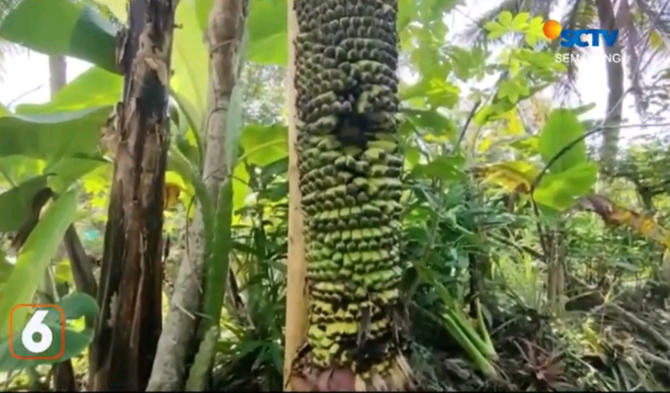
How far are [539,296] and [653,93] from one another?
0.46 m

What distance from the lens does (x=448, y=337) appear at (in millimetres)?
633

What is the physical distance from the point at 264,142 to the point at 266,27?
0.53 feet

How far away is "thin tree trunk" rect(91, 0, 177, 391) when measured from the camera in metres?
0.49

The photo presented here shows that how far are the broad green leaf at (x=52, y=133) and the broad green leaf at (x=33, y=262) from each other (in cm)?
9

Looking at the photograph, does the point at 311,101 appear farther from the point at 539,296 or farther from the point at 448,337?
the point at 539,296

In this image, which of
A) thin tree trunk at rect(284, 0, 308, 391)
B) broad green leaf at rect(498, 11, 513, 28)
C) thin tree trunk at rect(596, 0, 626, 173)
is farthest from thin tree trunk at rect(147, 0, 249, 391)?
thin tree trunk at rect(596, 0, 626, 173)

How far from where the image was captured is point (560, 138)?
795 mm

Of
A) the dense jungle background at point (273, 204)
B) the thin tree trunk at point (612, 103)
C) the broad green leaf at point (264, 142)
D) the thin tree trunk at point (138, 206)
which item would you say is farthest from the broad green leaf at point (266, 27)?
the thin tree trunk at point (612, 103)

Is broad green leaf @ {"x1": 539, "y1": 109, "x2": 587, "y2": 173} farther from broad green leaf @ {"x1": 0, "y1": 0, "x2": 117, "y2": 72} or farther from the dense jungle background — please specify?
broad green leaf @ {"x1": 0, "y1": 0, "x2": 117, "y2": 72}

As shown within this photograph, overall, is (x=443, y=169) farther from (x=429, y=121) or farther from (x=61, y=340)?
(x=61, y=340)

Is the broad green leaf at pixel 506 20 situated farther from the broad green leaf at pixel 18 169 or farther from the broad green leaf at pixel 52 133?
the broad green leaf at pixel 18 169

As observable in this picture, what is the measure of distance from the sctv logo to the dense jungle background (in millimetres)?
16

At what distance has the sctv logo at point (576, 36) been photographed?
81 centimetres

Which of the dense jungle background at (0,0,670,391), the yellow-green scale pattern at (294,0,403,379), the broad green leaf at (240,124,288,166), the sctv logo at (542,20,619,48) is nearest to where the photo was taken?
the yellow-green scale pattern at (294,0,403,379)
